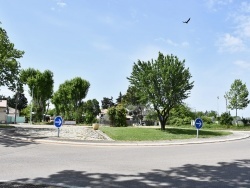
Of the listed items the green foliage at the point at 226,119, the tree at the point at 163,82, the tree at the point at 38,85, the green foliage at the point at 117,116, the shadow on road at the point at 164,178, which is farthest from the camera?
the tree at the point at 38,85

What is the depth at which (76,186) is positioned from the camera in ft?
22.7

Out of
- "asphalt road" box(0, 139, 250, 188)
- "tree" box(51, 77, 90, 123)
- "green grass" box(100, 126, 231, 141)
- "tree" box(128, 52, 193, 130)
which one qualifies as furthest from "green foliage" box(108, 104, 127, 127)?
"asphalt road" box(0, 139, 250, 188)

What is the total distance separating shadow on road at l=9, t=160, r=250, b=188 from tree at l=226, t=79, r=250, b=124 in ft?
174

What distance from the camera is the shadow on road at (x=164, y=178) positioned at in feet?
23.7

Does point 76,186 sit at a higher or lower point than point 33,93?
lower

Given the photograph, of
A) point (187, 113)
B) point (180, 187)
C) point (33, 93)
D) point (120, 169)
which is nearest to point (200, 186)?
point (180, 187)


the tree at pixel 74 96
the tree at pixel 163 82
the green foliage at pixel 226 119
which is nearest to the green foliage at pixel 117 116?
the tree at pixel 163 82

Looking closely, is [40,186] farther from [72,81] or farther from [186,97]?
[72,81]

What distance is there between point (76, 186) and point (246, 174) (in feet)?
17.0

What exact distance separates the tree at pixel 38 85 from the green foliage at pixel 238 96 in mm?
42967

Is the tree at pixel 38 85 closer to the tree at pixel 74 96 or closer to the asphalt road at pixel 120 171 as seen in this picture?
the tree at pixel 74 96

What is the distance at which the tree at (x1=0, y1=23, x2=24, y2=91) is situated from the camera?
32.8 m

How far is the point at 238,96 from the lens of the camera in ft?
194

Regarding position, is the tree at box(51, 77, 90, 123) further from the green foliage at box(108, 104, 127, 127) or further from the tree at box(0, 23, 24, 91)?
the tree at box(0, 23, 24, 91)
